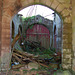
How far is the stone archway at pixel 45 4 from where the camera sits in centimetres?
384

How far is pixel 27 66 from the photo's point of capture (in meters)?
4.12

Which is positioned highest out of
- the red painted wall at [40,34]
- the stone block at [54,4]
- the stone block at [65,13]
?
the stone block at [54,4]

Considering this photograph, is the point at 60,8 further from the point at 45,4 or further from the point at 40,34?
the point at 40,34

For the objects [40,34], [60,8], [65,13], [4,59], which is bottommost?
[4,59]

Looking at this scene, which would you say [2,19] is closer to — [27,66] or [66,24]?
[27,66]

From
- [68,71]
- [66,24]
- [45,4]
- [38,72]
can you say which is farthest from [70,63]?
[45,4]

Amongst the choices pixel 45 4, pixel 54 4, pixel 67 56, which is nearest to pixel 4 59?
pixel 67 56

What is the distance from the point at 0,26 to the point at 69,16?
9.33 ft

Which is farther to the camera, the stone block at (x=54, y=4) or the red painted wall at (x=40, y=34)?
the red painted wall at (x=40, y=34)

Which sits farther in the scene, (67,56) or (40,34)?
(40,34)

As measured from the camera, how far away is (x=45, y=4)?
3.89 meters

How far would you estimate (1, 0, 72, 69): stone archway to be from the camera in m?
3.84

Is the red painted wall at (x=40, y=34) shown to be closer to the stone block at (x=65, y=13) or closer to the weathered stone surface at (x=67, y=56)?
the weathered stone surface at (x=67, y=56)

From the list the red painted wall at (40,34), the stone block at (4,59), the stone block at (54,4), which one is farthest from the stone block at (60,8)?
the red painted wall at (40,34)
